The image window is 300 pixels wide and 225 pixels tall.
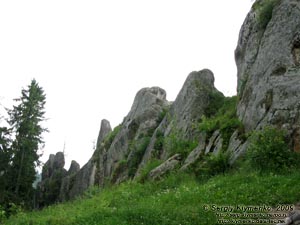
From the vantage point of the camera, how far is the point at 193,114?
23.3 m

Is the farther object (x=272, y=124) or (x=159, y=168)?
(x=159, y=168)

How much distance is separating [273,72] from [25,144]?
36264 millimetres

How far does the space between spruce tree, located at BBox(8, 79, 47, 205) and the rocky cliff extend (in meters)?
20.7

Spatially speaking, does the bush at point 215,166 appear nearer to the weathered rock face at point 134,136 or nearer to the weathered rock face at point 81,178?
the weathered rock face at point 134,136

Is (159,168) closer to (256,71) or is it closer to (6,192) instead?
(256,71)

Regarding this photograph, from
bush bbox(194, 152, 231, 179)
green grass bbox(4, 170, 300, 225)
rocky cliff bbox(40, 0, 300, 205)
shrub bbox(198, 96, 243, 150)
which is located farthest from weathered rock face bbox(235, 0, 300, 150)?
green grass bbox(4, 170, 300, 225)

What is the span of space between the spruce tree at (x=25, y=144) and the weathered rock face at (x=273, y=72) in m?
32.7

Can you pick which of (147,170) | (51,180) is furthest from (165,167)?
(51,180)

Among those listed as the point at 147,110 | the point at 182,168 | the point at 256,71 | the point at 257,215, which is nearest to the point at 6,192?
the point at 147,110

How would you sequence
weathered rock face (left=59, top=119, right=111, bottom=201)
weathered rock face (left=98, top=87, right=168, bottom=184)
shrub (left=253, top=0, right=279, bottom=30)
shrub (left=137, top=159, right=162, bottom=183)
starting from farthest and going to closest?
weathered rock face (left=59, top=119, right=111, bottom=201), weathered rock face (left=98, top=87, right=168, bottom=184), shrub (left=137, top=159, right=162, bottom=183), shrub (left=253, top=0, right=279, bottom=30)

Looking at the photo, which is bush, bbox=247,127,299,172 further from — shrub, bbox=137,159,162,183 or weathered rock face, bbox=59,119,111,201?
weathered rock face, bbox=59,119,111,201

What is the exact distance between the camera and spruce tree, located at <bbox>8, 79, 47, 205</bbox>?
153ft

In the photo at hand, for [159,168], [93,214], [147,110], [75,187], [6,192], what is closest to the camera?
[93,214]

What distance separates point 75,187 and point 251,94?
122 feet
